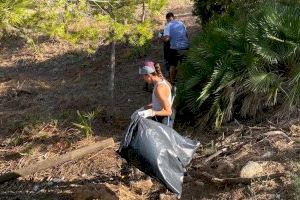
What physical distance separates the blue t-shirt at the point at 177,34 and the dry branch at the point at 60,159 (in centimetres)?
279

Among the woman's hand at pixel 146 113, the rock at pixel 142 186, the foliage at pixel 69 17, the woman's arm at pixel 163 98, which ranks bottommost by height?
the rock at pixel 142 186

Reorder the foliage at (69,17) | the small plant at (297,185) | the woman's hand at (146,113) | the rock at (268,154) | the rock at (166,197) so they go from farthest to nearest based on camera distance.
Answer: the rock at (268,154)
the foliage at (69,17)
the rock at (166,197)
the woman's hand at (146,113)
the small plant at (297,185)

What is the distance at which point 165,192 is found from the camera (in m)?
6.42

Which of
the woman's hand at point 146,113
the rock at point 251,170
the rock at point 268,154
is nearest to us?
the woman's hand at point 146,113

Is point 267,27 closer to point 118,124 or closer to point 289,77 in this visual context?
point 289,77

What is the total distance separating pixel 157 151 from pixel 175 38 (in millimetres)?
5174

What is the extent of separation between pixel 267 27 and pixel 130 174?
291 cm

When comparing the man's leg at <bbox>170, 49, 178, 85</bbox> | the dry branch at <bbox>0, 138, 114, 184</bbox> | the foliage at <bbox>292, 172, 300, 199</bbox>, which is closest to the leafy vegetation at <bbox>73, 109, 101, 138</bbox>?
the dry branch at <bbox>0, 138, 114, 184</bbox>

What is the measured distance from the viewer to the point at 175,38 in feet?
33.7

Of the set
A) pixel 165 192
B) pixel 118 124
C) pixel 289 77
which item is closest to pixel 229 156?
pixel 165 192

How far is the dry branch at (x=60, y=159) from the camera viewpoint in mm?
8195

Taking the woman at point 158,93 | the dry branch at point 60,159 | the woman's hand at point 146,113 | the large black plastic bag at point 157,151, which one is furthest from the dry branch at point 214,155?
the dry branch at point 60,159

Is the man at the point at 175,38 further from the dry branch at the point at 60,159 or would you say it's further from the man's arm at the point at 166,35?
the dry branch at the point at 60,159

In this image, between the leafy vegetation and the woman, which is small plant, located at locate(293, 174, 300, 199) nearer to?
the woman
